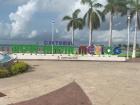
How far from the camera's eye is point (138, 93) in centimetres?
1992

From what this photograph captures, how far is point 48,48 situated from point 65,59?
10.7 feet

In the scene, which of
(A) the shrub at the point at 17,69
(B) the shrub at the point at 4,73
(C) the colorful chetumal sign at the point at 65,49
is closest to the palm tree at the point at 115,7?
(C) the colorful chetumal sign at the point at 65,49

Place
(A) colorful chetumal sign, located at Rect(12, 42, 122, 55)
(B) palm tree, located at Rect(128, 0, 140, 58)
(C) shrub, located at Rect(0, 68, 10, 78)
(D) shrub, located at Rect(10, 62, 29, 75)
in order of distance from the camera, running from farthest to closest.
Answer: (B) palm tree, located at Rect(128, 0, 140, 58) → (A) colorful chetumal sign, located at Rect(12, 42, 122, 55) → (D) shrub, located at Rect(10, 62, 29, 75) → (C) shrub, located at Rect(0, 68, 10, 78)

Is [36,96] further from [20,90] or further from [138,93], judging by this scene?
[138,93]

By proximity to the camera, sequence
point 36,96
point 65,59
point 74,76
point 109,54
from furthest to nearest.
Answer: point 109,54 → point 65,59 → point 74,76 → point 36,96

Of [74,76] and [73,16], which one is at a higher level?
[73,16]

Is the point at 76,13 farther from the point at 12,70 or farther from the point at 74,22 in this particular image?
the point at 12,70

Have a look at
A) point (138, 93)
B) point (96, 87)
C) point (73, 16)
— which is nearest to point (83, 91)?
point (96, 87)

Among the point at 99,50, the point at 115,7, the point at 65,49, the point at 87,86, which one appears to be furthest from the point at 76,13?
the point at 87,86

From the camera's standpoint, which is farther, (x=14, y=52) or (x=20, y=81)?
(x=14, y=52)

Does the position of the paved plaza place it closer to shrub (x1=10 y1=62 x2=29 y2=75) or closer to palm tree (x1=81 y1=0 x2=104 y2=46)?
shrub (x1=10 y1=62 x2=29 y2=75)

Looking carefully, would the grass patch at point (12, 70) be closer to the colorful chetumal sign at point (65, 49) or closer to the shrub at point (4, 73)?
the shrub at point (4, 73)

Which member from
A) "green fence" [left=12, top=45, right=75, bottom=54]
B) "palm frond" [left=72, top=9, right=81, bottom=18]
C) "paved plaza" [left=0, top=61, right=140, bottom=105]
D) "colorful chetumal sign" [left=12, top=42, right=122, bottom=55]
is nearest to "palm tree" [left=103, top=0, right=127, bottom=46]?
"palm frond" [left=72, top=9, right=81, bottom=18]

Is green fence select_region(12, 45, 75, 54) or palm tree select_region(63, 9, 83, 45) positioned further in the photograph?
palm tree select_region(63, 9, 83, 45)
